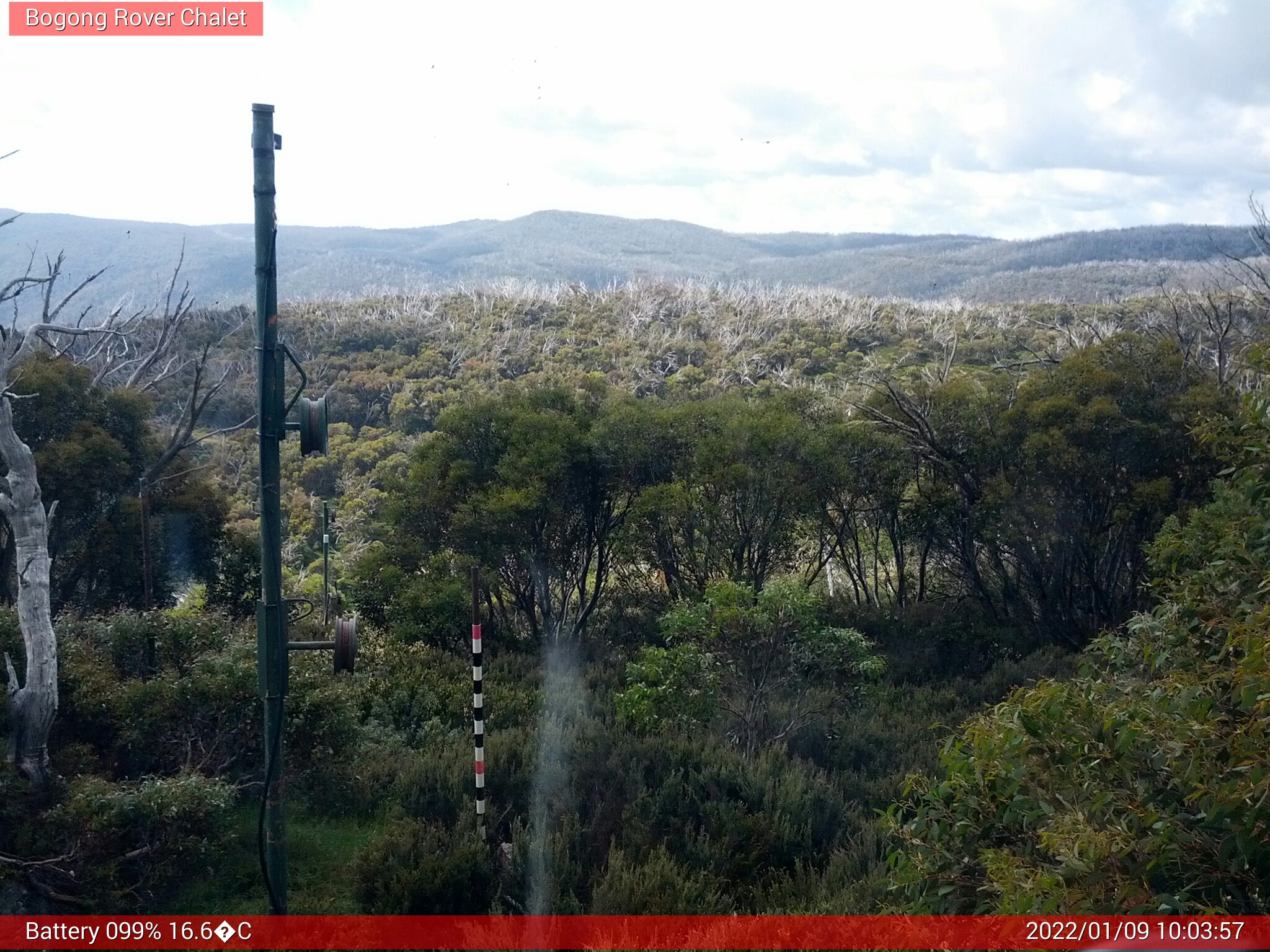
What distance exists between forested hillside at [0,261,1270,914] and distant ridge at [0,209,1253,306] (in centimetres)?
1522

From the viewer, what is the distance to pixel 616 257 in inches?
2371

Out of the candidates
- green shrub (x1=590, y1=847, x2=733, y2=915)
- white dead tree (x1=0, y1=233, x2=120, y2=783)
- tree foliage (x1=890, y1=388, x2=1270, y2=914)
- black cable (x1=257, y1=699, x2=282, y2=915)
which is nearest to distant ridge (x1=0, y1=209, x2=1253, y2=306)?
white dead tree (x1=0, y1=233, x2=120, y2=783)

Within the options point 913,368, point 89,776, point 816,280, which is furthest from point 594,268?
point 89,776

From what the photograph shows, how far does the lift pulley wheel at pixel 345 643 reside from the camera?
4898mm

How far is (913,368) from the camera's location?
21484 millimetres

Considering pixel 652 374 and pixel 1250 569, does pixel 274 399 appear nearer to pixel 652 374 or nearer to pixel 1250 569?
pixel 1250 569

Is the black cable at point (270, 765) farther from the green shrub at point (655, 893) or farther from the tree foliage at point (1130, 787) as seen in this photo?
the tree foliage at point (1130, 787)

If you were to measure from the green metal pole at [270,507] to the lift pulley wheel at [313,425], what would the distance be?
152 millimetres

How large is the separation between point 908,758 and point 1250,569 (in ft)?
14.1

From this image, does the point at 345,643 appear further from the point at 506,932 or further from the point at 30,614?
the point at 30,614

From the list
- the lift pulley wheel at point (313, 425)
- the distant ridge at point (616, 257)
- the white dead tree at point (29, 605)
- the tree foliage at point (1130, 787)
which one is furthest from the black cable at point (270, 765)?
the distant ridge at point (616, 257)

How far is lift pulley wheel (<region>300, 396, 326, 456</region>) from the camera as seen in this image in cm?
481

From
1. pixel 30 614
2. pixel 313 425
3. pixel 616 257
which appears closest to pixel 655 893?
pixel 313 425

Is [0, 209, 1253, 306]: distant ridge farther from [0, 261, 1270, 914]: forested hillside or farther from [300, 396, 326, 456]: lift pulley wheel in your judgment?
[300, 396, 326, 456]: lift pulley wheel
